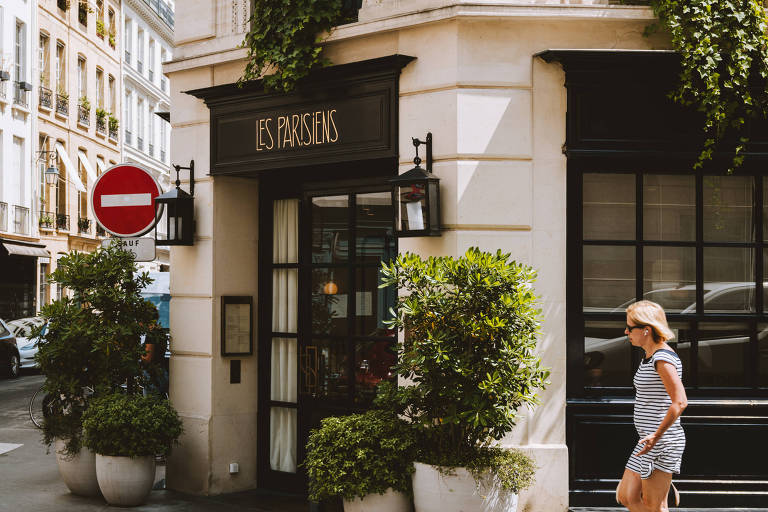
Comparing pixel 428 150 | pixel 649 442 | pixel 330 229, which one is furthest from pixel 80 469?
pixel 649 442

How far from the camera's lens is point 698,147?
6887mm

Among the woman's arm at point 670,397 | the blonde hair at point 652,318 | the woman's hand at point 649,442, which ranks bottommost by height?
the woman's hand at point 649,442

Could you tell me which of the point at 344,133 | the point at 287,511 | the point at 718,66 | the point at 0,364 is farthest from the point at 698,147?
the point at 0,364

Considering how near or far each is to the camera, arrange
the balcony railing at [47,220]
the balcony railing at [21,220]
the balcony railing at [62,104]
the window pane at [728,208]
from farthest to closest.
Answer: the balcony railing at [62,104]
the balcony railing at [47,220]
the balcony railing at [21,220]
the window pane at [728,208]

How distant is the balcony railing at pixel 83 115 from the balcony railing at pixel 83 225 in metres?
3.96

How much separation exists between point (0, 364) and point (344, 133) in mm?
16552

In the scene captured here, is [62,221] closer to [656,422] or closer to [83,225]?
[83,225]

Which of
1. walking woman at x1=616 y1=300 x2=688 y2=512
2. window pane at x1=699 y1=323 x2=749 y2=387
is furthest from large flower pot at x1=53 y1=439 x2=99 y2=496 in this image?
window pane at x1=699 y1=323 x2=749 y2=387

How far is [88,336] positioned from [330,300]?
86.7 inches

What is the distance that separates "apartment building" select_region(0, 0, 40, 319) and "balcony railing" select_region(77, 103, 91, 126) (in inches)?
157

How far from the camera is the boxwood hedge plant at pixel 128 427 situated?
7.50 meters

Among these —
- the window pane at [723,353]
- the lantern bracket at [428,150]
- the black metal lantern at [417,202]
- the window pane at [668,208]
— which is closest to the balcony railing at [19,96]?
the lantern bracket at [428,150]

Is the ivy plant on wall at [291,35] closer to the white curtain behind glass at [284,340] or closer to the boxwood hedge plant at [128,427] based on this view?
the white curtain behind glass at [284,340]

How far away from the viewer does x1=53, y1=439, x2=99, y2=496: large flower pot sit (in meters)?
8.01
